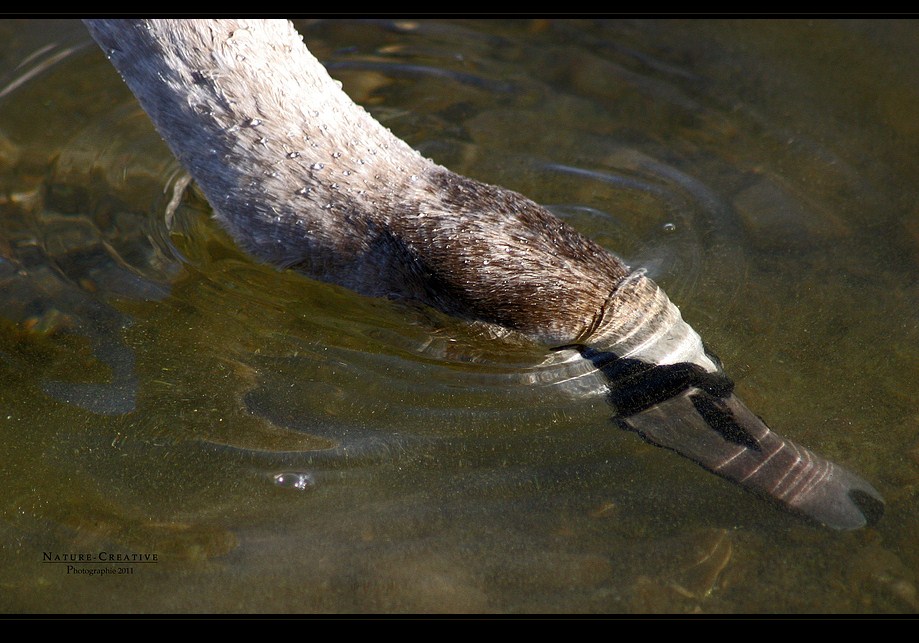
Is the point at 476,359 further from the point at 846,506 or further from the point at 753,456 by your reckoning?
the point at 846,506

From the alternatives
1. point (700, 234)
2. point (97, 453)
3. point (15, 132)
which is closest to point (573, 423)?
point (700, 234)

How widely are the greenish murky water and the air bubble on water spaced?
14mm

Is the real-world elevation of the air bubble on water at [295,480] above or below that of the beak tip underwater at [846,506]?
below

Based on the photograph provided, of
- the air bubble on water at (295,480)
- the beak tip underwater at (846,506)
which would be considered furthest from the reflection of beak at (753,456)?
the air bubble on water at (295,480)

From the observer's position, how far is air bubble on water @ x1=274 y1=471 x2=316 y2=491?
12.0 feet

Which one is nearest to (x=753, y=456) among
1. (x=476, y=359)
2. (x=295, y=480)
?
(x=476, y=359)

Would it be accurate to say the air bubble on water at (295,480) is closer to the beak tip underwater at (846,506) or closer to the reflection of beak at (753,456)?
the reflection of beak at (753,456)

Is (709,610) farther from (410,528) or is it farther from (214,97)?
(214,97)

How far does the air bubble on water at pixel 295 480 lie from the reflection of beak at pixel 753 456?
52.7 inches

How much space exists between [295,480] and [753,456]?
1.85m

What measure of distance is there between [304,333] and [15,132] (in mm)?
2801

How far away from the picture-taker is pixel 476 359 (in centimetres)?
411

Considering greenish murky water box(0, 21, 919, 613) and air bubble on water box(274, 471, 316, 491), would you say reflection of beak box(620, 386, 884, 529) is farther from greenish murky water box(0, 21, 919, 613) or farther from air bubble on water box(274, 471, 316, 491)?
air bubble on water box(274, 471, 316, 491)

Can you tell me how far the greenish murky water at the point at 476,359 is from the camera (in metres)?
3.38
